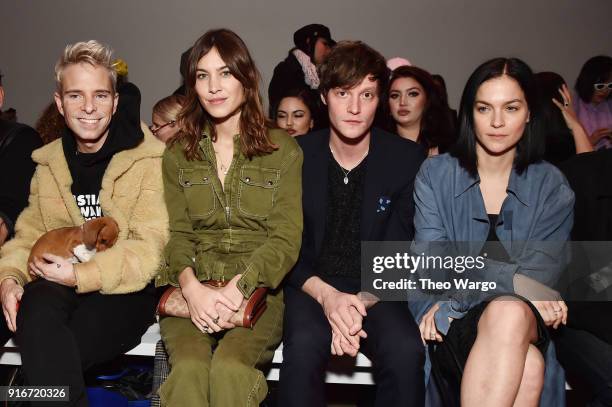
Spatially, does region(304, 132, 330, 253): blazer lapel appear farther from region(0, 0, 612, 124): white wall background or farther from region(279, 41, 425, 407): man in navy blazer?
region(0, 0, 612, 124): white wall background

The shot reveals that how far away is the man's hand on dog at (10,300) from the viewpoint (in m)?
1.99

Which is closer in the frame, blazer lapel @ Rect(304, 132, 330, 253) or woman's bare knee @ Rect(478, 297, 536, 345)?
woman's bare knee @ Rect(478, 297, 536, 345)

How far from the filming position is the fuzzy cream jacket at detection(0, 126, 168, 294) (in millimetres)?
2098

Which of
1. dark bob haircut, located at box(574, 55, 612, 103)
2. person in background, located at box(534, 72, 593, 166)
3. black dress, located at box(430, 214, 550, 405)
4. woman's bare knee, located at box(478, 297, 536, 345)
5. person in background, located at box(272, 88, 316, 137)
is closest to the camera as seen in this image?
woman's bare knee, located at box(478, 297, 536, 345)

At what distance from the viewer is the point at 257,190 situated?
216 cm

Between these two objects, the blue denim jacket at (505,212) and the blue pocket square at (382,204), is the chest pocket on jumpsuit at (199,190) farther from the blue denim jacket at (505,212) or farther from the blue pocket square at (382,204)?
the blue denim jacket at (505,212)

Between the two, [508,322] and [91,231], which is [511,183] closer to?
[508,322]

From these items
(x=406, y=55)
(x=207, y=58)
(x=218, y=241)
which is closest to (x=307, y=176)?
(x=218, y=241)

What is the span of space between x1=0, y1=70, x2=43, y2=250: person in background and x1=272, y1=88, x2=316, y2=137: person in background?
1366 millimetres

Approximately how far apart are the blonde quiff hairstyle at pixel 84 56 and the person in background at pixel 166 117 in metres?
0.70

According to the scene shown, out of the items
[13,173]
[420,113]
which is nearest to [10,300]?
[13,173]

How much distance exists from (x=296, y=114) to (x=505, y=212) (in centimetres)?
151

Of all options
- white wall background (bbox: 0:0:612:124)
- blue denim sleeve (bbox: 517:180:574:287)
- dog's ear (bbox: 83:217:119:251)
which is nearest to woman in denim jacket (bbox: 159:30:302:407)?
dog's ear (bbox: 83:217:119:251)

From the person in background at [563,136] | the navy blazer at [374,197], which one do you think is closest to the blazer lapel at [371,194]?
the navy blazer at [374,197]
